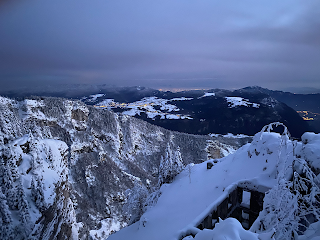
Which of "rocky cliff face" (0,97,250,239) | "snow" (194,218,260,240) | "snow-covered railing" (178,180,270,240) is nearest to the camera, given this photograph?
"snow" (194,218,260,240)

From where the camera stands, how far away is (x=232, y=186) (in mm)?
10148

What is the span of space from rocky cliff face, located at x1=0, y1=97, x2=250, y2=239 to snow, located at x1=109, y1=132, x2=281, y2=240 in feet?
22.2

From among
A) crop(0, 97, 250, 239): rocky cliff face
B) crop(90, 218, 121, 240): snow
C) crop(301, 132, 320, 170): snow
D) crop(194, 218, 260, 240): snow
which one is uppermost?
crop(301, 132, 320, 170): snow

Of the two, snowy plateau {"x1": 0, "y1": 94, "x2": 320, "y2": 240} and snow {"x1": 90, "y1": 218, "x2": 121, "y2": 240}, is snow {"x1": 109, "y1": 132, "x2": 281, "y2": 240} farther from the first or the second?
snow {"x1": 90, "y1": 218, "x2": 121, "y2": 240}

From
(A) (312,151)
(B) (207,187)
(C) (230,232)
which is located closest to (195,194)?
(B) (207,187)

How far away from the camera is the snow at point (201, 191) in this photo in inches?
361

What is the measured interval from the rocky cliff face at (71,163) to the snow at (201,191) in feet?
22.2

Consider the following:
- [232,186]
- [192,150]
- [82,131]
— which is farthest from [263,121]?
[232,186]

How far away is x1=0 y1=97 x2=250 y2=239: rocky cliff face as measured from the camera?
12133 millimetres

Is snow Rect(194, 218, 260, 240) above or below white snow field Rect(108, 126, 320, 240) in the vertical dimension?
above

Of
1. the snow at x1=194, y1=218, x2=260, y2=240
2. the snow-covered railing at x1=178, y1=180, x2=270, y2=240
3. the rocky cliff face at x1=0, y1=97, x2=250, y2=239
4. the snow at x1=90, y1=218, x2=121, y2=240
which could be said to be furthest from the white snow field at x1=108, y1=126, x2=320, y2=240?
the snow at x1=90, y1=218, x2=121, y2=240

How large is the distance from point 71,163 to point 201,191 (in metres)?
61.7

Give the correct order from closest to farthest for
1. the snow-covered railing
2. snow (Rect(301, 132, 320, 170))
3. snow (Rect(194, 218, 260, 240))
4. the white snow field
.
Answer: snow (Rect(194, 218, 260, 240)) < snow (Rect(301, 132, 320, 170)) < the white snow field < the snow-covered railing

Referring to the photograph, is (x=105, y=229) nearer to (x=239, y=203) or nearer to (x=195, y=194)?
(x=195, y=194)
